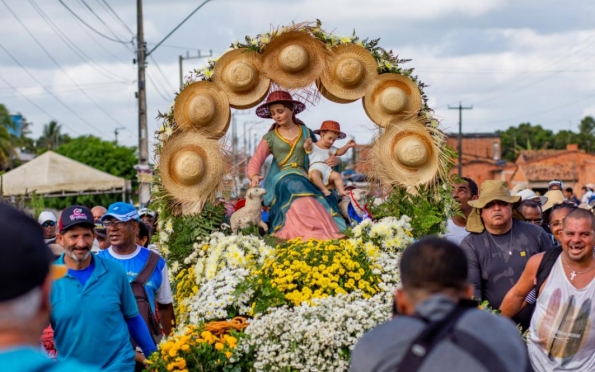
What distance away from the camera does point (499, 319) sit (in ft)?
10.7

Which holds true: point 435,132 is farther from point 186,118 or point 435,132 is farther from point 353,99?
point 186,118

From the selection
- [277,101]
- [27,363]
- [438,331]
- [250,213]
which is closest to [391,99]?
[277,101]

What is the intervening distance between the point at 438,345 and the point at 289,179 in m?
7.99

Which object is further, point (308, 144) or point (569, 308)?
point (308, 144)

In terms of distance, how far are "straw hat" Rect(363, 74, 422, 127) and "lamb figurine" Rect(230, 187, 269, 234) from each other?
167 centimetres

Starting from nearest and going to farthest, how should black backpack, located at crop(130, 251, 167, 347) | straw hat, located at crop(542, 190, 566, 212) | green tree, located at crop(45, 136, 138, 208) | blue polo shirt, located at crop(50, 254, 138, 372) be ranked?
1. blue polo shirt, located at crop(50, 254, 138, 372)
2. black backpack, located at crop(130, 251, 167, 347)
3. straw hat, located at crop(542, 190, 566, 212)
4. green tree, located at crop(45, 136, 138, 208)

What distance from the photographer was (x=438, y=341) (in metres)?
3.06

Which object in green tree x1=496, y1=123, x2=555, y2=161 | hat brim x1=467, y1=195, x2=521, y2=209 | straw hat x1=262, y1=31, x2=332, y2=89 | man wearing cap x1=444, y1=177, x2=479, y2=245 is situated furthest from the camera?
green tree x1=496, y1=123, x2=555, y2=161

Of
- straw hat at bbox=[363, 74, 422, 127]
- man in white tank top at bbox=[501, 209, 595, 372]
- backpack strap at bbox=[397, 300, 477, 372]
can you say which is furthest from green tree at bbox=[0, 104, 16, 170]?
backpack strap at bbox=[397, 300, 477, 372]

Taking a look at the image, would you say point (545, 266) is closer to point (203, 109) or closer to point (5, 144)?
point (203, 109)

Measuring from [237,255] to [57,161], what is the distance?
2313 cm

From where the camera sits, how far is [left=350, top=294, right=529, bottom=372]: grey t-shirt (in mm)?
3051

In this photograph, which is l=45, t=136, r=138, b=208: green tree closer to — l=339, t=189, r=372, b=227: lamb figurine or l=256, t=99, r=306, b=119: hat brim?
l=256, t=99, r=306, b=119: hat brim

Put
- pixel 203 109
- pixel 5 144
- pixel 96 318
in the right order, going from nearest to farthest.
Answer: pixel 96 318 → pixel 203 109 → pixel 5 144
